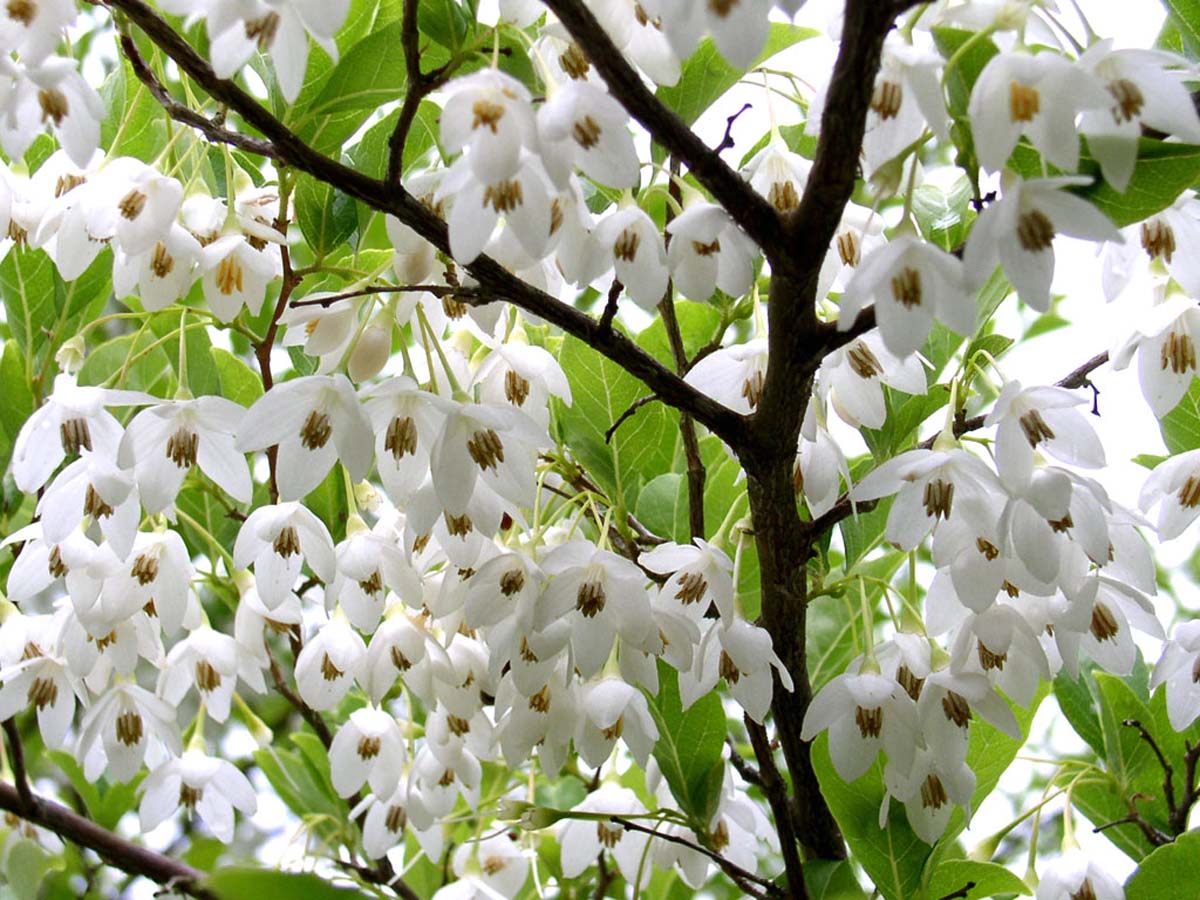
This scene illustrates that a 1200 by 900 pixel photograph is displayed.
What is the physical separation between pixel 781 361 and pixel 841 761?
466 millimetres

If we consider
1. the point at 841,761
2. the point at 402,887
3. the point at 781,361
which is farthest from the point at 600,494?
the point at 402,887

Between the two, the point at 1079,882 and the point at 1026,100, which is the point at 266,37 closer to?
the point at 1026,100

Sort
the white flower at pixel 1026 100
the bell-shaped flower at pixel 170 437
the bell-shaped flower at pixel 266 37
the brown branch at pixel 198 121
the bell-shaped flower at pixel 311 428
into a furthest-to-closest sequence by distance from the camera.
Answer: the bell-shaped flower at pixel 170 437, the bell-shaped flower at pixel 311 428, the brown branch at pixel 198 121, the bell-shaped flower at pixel 266 37, the white flower at pixel 1026 100

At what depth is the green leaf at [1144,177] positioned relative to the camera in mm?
1047

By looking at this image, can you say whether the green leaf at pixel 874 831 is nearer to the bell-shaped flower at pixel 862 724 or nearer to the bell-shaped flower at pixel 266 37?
the bell-shaped flower at pixel 862 724

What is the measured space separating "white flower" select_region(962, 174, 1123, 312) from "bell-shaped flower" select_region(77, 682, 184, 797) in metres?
1.18

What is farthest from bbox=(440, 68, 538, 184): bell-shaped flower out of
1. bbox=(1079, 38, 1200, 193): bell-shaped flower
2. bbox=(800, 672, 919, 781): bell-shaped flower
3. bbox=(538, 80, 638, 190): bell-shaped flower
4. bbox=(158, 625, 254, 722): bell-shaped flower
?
bbox=(158, 625, 254, 722): bell-shaped flower

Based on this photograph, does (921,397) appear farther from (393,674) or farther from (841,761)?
(393,674)

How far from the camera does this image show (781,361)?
108 cm

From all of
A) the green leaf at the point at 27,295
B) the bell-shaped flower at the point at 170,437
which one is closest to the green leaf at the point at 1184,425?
the bell-shaped flower at the point at 170,437

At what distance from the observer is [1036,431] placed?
1.19 meters

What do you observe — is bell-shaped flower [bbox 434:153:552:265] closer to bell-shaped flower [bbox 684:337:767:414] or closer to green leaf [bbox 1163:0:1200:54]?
bell-shaped flower [bbox 684:337:767:414]

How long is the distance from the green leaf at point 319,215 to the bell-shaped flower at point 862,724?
2.42 ft

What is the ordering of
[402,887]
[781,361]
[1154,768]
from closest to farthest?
[781,361]
[1154,768]
[402,887]
